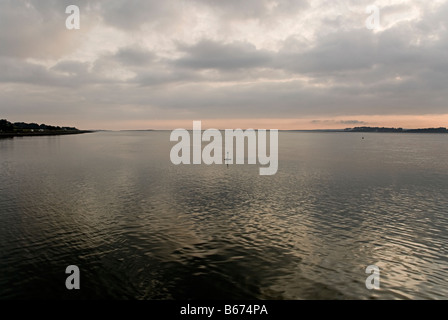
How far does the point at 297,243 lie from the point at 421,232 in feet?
45.8

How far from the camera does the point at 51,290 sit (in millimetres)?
18938

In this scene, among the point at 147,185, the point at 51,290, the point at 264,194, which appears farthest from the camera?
the point at 147,185

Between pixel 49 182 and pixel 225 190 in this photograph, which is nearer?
pixel 225 190

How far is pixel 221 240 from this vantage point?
27.4 m

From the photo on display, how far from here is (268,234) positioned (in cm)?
2905

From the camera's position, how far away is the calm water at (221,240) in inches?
771

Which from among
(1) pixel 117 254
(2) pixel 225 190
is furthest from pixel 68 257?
(2) pixel 225 190

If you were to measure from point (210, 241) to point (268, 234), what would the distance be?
242 inches

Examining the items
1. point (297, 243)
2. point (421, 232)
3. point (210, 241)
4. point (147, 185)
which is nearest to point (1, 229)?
point (210, 241)

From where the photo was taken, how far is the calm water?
1958cm

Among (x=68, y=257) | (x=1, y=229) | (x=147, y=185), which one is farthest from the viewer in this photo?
(x=147, y=185)

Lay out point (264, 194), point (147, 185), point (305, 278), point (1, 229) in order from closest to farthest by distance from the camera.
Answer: point (305, 278) < point (1, 229) < point (264, 194) < point (147, 185)

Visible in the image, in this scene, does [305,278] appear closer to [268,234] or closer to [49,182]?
[268,234]
